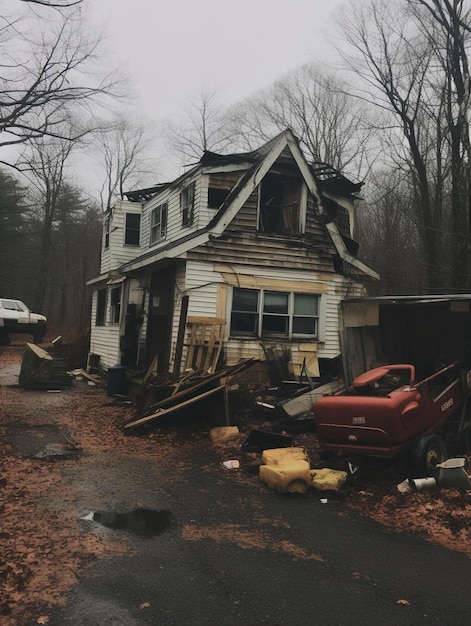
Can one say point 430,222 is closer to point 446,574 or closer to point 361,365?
point 361,365

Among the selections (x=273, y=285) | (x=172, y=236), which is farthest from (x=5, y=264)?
(x=273, y=285)

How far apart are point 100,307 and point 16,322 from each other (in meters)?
9.55

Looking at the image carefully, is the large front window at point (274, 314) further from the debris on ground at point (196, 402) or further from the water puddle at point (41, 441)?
the water puddle at point (41, 441)

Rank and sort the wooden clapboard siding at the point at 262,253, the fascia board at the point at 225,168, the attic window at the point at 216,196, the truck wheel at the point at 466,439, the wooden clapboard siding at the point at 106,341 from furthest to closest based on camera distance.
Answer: the wooden clapboard siding at the point at 106,341, the attic window at the point at 216,196, the fascia board at the point at 225,168, the wooden clapboard siding at the point at 262,253, the truck wheel at the point at 466,439

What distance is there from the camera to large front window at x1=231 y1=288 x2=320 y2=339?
13.6 metres

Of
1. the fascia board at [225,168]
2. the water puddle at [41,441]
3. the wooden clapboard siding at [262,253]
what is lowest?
the water puddle at [41,441]

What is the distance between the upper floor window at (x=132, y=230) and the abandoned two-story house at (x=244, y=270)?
111 inches

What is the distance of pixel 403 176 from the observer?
2561 centimetres

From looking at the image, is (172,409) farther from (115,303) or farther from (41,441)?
(115,303)

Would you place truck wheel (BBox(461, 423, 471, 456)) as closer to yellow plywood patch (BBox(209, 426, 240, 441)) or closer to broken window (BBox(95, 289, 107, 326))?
yellow plywood patch (BBox(209, 426, 240, 441))

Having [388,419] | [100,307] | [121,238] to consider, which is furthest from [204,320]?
[100,307]

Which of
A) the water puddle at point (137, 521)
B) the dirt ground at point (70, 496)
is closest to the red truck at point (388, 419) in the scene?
the dirt ground at point (70, 496)

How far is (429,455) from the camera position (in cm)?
670

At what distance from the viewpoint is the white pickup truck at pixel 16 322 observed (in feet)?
88.9
